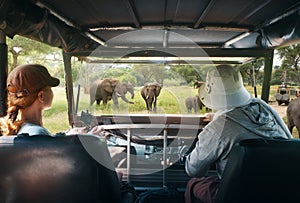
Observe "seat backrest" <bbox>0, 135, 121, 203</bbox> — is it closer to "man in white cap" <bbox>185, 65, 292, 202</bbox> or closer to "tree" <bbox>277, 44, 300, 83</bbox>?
"man in white cap" <bbox>185, 65, 292, 202</bbox>

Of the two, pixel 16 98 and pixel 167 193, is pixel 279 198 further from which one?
pixel 16 98

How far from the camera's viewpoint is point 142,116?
4.12 metres

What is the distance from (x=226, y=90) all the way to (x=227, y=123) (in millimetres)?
251

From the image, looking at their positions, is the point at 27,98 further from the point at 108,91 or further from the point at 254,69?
the point at 254,69

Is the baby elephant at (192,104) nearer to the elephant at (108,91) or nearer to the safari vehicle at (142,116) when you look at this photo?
the safari vehicle at (142,116)

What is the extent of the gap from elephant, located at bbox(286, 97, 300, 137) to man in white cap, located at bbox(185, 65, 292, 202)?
2.82 m

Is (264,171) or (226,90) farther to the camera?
(226,90)

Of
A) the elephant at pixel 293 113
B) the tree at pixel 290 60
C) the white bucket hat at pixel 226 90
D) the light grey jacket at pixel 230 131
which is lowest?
the elephant at pixel 293 113

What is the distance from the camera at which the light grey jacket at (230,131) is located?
177 cm

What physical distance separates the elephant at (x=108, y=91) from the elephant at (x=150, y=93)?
21 centimetres

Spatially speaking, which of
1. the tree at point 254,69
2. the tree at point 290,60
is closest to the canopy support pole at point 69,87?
the tree at point 254,69

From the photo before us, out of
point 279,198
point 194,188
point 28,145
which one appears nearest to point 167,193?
point 194,188

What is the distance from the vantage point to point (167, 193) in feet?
7.43

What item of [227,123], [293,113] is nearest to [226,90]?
[227,123]
